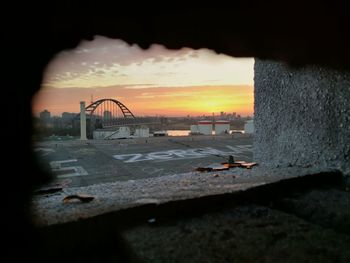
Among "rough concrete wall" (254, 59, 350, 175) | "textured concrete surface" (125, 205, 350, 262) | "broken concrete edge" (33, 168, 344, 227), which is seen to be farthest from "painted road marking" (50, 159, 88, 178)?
"textured concrete surface" (125, 205, 350, 262)

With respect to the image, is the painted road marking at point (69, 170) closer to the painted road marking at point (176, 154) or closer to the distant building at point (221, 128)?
the painted road marking at point (176, 154)

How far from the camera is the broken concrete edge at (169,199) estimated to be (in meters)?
1.51

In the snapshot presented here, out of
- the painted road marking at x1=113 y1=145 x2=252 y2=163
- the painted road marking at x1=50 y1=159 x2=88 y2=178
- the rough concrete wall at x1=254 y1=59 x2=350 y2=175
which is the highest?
the rough concrete wall at x1=254 y1=59 x2=350 y2=175

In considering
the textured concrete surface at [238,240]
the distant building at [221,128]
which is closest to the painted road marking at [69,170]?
the textured concrete surface at [238,240]

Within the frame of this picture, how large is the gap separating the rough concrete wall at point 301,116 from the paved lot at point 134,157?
595 cm

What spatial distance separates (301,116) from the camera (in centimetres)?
268

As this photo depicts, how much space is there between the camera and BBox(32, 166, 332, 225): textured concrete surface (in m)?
1.53

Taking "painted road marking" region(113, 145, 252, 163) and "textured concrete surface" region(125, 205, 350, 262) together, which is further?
"painted road marking" region(113, 145, 252, 163)

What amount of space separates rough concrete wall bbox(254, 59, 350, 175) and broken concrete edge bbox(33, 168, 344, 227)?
0.29 m

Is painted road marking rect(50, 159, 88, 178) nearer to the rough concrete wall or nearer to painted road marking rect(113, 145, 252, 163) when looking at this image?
painted road marking rect(113, 145, 252, 163)

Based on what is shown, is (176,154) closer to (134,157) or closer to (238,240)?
(134,157)

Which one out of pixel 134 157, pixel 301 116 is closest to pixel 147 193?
pixel 301 116

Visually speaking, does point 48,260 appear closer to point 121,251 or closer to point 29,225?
point 29,225

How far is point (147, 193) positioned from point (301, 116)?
5.51ft
